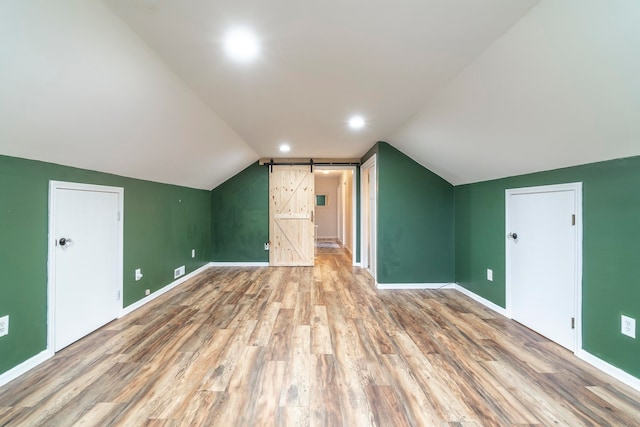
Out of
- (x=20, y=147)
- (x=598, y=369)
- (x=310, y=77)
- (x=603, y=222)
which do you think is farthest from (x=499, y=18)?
(x=20, y=147)

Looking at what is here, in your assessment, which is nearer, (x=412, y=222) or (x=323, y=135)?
(x=323, y=135)

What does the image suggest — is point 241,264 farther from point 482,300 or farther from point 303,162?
point 482,300

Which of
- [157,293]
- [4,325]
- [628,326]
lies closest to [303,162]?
[157,293]

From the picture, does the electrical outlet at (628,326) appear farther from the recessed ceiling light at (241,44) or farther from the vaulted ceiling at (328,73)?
the recessed ceiling light at (241,44)

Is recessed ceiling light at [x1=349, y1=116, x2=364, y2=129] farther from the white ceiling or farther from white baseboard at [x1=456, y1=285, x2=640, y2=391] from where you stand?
white baseboard at [x1=456, y1=285, x2=640, y2=391]

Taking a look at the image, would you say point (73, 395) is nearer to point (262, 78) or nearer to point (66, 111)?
point (66, 111)

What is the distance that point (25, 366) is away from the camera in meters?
1.99

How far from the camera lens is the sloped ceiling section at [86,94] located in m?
1.32

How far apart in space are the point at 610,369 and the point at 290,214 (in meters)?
4.75

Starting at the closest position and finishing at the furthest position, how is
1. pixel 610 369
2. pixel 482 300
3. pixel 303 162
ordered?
pixel 610 369
pixel 482 300
pixel 303 162

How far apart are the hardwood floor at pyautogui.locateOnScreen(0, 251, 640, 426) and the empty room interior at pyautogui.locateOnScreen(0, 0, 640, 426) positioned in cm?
2

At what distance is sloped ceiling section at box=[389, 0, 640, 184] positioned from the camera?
1.31 meters

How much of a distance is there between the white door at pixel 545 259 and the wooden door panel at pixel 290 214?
141 inches

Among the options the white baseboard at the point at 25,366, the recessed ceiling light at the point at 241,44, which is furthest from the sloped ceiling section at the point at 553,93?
the white baseboard at the point at 25,366
